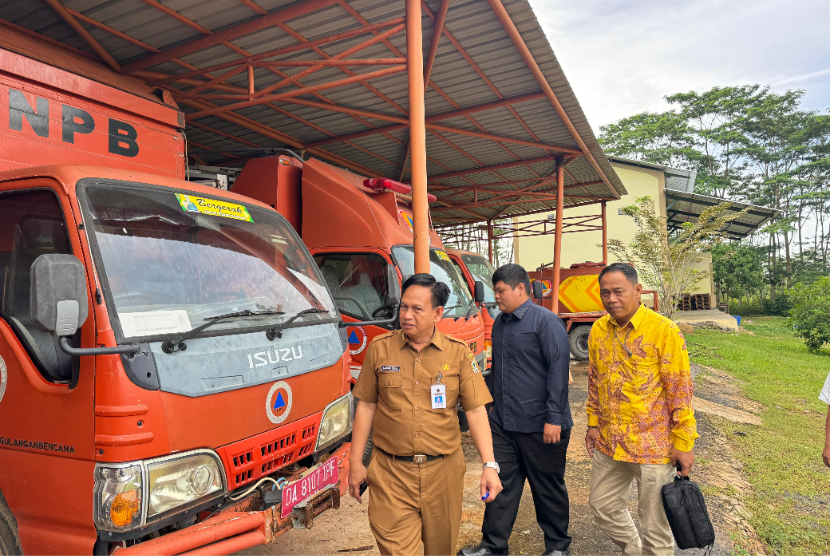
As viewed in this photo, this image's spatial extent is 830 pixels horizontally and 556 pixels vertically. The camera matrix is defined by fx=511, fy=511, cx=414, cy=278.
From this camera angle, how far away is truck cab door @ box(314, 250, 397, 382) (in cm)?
470

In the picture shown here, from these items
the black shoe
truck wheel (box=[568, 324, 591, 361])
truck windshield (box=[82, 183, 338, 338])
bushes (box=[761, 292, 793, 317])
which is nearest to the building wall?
bushes (box=[761, 292, 793, 317])

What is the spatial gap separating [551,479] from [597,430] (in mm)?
459

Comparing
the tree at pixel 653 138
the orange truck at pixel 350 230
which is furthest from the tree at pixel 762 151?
the orange truck at pixel 350 230

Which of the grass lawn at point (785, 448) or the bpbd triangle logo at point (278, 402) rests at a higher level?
the bpbd triangle logo at point (278, 402)

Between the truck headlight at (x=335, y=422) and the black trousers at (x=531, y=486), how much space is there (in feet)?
3.21

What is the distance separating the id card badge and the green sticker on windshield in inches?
67.2

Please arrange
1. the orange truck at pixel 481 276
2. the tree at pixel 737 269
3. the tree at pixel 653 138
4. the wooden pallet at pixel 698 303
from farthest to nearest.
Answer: the tree at pixel 653 138, the tree at pixel 737 269, the wooden pallet at pixel 698 303, the orange truck at pixel 481 276

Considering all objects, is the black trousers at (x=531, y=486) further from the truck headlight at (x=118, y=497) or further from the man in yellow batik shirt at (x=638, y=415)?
the truck headlight at (x=118, y=497)

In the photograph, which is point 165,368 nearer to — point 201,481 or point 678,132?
point 201,481

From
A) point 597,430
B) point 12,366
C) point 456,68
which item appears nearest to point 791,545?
point 597,430

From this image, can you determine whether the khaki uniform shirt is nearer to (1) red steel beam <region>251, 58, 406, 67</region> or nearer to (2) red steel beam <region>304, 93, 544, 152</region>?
(1) red steel beam <region>251, 58, 406, 67</region>

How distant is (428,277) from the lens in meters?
2.41

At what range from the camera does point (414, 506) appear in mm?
2301

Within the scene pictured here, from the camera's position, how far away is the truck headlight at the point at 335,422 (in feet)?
9.45
